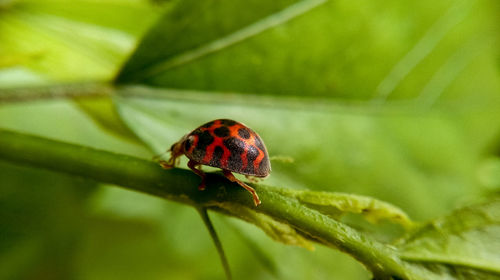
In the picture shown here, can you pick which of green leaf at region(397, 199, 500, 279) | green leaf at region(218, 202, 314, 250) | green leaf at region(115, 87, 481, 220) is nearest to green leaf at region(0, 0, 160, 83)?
green leaf at region(115, 87, 481, 220)

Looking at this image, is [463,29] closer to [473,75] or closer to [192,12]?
[473,75]

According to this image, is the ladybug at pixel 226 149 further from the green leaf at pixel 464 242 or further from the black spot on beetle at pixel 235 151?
the green leaf at pixel 464 242

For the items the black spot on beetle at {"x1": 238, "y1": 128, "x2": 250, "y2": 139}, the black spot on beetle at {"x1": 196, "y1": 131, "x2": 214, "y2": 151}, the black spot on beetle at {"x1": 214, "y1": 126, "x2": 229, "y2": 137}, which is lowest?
the black spot on beetle at {"x1": 196, "y1": 131, "x2": 214, "y2": 151}

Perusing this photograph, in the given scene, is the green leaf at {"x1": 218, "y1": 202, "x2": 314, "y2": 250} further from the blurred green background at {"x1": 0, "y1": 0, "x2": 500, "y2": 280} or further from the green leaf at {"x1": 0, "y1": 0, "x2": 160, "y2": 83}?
the green leaf at {"x1": 0, "y1": 0, "x2": 160, "y2": 83}

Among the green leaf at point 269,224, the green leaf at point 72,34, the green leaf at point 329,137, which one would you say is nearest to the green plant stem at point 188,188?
the green leaf at point 269,224

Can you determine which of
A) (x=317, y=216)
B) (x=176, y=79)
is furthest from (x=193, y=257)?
(x=317, y=216)

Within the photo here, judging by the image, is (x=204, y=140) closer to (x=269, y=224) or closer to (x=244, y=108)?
(x=269, y=224)

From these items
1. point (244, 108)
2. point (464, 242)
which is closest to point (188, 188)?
point (464, 242)

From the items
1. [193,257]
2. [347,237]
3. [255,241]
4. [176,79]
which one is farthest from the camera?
[193,257]
